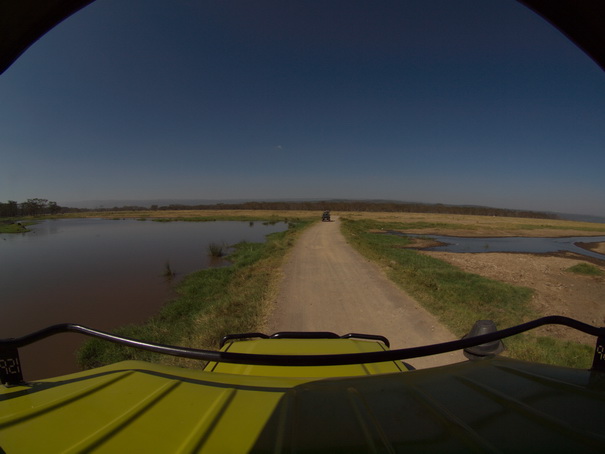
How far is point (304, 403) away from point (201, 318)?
6.59 metres

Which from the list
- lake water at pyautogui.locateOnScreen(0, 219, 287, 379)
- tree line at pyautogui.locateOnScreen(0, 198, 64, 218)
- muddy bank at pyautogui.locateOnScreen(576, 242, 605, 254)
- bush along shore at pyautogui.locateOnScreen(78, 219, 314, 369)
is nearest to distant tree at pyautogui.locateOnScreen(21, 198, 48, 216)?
tree line at pyautogui.locateOnScreen(0, 198, 64, 218)

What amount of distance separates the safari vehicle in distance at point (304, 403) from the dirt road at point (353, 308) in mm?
3384

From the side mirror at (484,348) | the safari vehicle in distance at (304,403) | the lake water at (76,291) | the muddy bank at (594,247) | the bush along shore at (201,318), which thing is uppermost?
the safari vehicle in distance at (304,403)

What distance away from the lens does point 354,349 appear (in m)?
2.45

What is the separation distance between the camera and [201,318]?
704 centimetres

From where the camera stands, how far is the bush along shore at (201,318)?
5754mm

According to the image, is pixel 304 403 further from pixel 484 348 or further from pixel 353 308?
pixel 353 308

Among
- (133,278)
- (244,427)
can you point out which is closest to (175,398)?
(244,427)

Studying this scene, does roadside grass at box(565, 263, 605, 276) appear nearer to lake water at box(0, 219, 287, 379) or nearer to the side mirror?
the side mirror

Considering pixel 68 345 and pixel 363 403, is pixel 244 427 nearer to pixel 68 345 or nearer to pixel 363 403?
pixel 363 403

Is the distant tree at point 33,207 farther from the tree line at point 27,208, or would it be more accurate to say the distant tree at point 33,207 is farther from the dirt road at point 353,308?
the dirt road at point 353,308

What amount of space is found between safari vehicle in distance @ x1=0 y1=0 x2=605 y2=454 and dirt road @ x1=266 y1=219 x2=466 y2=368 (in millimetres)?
3384

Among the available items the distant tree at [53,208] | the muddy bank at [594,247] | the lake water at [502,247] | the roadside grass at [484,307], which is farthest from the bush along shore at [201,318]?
the distant tree at [53,208]

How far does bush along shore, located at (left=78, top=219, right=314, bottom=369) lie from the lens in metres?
5.75
